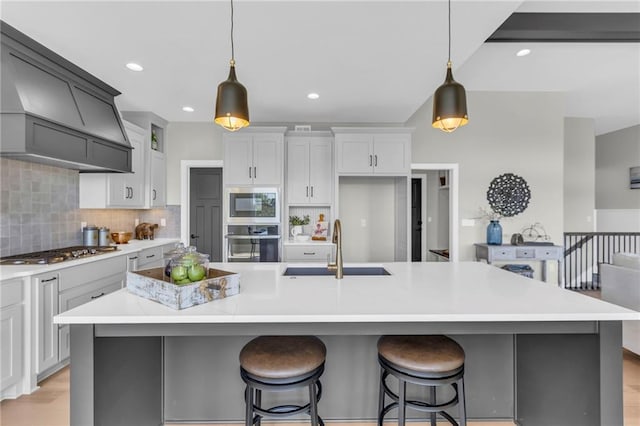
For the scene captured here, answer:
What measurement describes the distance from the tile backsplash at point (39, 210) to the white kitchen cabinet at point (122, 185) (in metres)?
0.11

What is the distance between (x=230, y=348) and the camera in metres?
1.80

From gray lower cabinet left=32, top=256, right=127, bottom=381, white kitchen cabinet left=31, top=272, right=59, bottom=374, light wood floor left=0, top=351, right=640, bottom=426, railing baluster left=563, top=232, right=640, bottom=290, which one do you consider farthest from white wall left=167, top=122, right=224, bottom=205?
railing baluster left=563, top=232, right=640, bottom=290

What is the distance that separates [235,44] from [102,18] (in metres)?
0.84

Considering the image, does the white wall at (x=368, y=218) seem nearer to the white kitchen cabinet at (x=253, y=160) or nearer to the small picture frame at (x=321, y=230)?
the small picture frame at (x=321, y=230)

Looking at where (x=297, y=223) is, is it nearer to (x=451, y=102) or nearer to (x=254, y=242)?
(x=254, y=242)

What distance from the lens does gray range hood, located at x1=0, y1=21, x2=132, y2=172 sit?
7.20 ft

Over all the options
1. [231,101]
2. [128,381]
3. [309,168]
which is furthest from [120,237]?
[231,101]

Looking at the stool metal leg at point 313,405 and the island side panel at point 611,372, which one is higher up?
the island side panel at point 611,372

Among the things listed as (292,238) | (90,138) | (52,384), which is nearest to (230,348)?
(52,384)

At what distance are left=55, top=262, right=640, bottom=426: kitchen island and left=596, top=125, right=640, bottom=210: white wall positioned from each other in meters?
6.58

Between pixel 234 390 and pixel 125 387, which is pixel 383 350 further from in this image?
pixel 125 387

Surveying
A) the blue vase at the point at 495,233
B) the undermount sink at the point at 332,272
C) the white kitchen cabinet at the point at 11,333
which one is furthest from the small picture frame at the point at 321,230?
the white kitchen cabinet at the point at 11,333

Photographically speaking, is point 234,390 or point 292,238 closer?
point 234,390

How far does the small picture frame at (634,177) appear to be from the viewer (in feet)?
20.2
